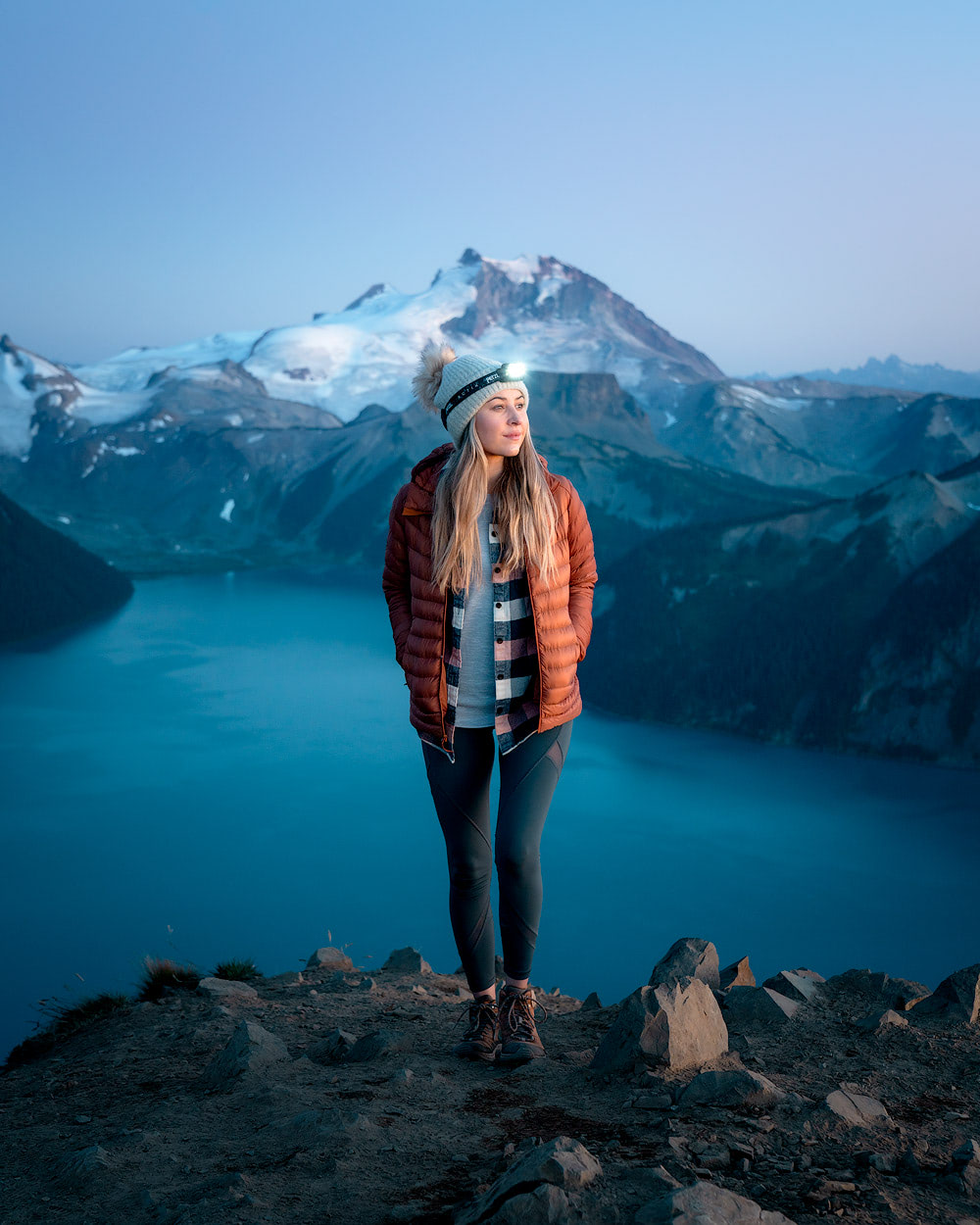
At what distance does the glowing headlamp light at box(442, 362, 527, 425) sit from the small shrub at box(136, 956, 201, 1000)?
13.0 feet

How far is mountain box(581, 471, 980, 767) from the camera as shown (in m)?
52.4

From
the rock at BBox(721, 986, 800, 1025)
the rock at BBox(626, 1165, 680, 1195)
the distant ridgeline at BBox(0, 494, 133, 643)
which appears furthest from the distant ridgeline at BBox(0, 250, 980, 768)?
the rock at BBox(626, 1165, 680, 1195)

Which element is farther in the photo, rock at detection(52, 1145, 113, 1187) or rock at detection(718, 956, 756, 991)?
rock at detection(718, 956, 756, 991)

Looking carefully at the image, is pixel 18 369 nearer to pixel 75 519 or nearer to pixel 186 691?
pixel 75 519

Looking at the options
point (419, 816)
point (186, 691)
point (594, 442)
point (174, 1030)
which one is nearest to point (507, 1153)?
point (174, 1030)

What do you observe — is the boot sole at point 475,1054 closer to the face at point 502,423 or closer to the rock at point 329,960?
the face at point 502,423

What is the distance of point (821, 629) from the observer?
57.8m

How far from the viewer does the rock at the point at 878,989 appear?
4.67 m

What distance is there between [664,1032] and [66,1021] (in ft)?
11.6

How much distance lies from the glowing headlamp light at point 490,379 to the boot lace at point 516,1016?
2.20 m

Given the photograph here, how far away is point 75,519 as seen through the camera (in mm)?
115688

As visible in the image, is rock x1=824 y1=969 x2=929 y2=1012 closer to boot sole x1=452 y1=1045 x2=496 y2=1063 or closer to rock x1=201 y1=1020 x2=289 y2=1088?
boot sole x1=452 y1=1045 x2=496 y2=1063

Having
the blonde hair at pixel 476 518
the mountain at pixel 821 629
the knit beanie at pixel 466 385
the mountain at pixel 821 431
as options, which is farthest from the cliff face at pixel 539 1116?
the mountain at pixel 821 431

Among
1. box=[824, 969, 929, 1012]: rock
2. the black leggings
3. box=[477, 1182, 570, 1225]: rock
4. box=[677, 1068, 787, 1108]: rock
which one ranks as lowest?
box=[824, 969, 929, 1012]: rock
